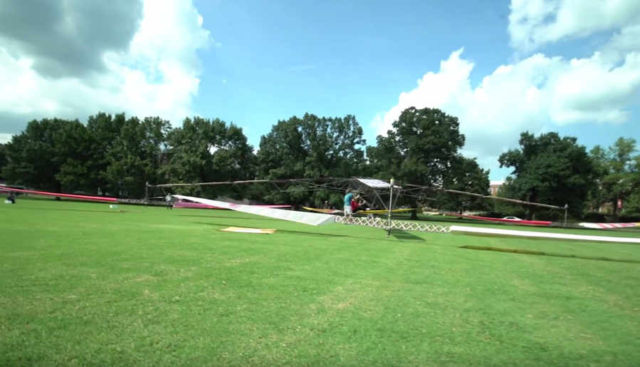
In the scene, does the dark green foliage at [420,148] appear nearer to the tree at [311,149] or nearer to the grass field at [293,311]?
the tree at [311,149]

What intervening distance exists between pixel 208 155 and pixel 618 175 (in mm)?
72094

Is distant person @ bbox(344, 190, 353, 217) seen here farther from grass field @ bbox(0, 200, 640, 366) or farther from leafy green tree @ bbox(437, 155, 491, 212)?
leafy green tree @ bbox(437, 155, 491, 212)

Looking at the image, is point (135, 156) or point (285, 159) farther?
point (285, 159)

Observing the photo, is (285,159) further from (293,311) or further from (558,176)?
(293,311)

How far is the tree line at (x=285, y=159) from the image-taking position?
1994 inches

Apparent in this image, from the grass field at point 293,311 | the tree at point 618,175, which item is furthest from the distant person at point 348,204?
the tree at point 618,175

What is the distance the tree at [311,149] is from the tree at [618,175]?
147ft

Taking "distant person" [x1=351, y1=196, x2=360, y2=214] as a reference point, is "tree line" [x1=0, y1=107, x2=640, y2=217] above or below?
above

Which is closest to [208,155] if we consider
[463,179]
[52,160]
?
[52,160]

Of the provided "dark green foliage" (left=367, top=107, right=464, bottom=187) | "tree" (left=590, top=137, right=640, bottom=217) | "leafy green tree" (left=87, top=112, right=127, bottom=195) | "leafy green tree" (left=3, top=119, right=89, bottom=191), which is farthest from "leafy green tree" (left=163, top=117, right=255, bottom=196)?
"tree" (left=590, top=137, right=640, bottom=217)

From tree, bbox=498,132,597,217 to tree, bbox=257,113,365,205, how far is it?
88.9ft

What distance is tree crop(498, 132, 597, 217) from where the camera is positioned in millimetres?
50875

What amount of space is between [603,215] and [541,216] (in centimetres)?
1134

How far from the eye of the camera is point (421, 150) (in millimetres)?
52125
